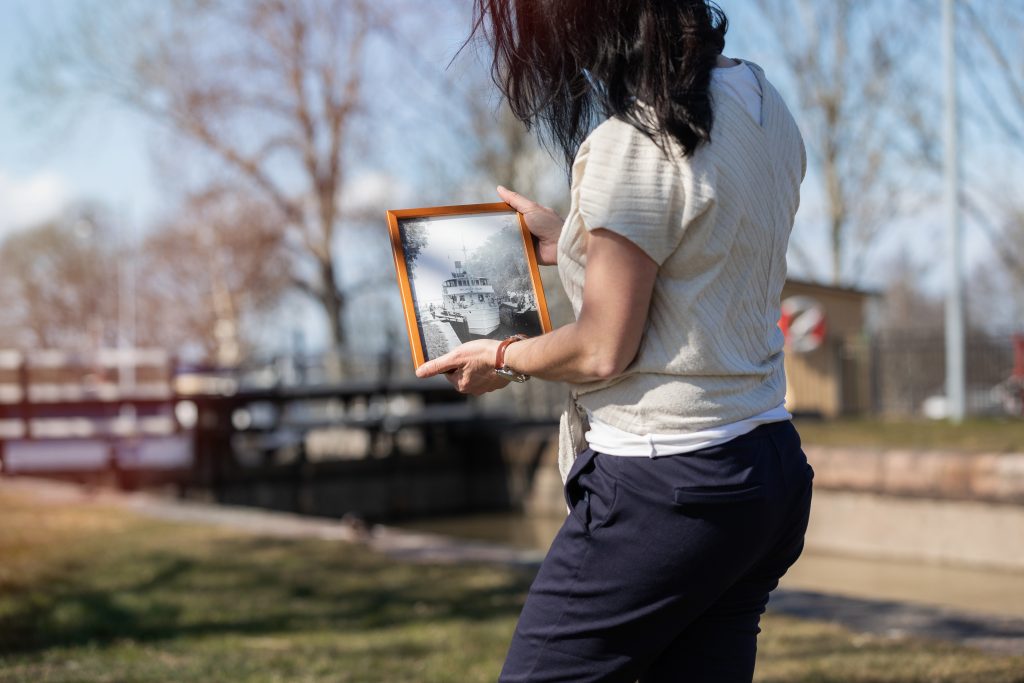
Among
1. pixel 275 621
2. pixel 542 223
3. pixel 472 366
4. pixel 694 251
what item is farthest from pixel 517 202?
pixel 275 621

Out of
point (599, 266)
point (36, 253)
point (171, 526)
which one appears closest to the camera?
point (599, 266)

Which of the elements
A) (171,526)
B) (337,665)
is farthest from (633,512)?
(171,526)

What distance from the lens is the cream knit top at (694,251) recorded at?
1660mm

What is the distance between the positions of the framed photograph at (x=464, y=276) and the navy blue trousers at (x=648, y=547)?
1.08 feet

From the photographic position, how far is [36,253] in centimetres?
4975

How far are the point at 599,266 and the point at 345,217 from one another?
24899mm

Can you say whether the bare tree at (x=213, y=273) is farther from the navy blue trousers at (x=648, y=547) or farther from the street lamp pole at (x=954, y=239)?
the navy blue trousers at (x=648, y=547)

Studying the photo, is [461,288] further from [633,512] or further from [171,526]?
[171,526]

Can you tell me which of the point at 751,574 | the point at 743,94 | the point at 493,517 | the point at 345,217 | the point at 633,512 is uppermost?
the point at 345,217

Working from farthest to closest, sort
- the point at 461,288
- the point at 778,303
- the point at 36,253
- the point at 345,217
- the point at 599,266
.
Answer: the point at 36,253 < the point at 345,217 < the point at 461,288 < the point at 778,303 < the point at 599,266

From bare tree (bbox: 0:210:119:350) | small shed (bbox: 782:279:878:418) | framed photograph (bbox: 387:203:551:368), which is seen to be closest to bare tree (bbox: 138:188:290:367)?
bare tree (bbox: 0:210:119:350)

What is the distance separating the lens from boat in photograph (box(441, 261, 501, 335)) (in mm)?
2029

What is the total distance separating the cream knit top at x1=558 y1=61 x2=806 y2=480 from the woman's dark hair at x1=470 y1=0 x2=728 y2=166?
0.12ft

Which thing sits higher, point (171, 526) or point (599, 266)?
point (599, 266)
